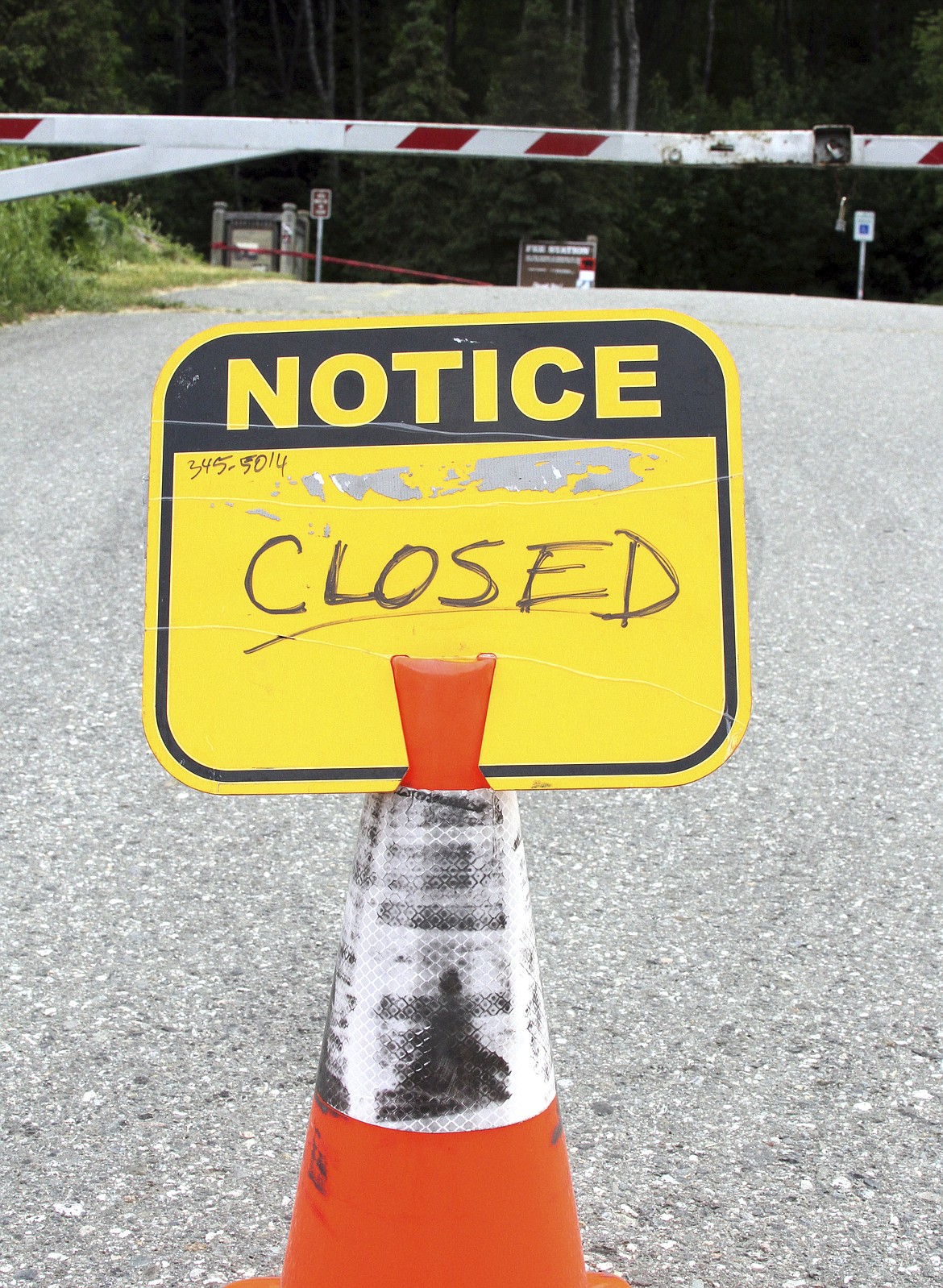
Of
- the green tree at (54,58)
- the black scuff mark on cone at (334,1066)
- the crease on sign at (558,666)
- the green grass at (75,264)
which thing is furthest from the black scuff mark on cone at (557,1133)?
the green tree at (54,58)

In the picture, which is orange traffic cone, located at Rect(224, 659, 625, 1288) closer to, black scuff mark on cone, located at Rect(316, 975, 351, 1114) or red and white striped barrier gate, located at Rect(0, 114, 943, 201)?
black scuff mark on cone, located at Rect(316, 975, 351, 1114)

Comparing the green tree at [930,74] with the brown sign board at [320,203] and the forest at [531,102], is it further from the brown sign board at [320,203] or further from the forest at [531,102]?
the brown sign board at [320,203]

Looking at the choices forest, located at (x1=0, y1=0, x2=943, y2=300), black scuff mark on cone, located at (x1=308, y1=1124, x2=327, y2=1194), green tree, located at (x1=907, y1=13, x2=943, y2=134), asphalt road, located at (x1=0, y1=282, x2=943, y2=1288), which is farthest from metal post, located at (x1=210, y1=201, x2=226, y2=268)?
green tree, located at (x1=907, y1=13, x2=943, y2=134)

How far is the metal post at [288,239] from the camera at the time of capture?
964 inches

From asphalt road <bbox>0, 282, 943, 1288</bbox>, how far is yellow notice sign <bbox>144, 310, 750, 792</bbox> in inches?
38.4

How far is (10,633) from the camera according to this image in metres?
5.01

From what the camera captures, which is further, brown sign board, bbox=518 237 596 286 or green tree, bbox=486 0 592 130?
green tree, bbox=486 0 592 130

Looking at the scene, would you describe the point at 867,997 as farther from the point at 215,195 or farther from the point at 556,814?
the point at 215,195

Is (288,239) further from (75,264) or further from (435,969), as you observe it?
(435,969)

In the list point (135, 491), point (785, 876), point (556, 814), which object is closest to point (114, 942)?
point (556, 814)

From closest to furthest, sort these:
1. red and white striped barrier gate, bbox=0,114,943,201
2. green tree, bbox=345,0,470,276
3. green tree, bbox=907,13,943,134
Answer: red and white striped barrier gate, bbox=0,114,943,201
green tree, bbox=345,0,470,276
green tree, bbox=907,13,943,134

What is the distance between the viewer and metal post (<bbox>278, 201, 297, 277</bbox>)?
24.5 metres

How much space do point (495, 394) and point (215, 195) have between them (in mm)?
42613

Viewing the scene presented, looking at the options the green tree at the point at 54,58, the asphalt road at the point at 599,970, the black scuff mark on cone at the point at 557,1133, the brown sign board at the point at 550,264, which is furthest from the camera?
the green tree at the point at 54,58
